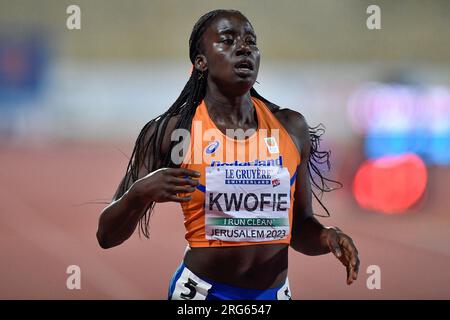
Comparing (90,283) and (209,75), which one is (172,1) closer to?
(90,283)

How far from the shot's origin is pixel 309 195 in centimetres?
225

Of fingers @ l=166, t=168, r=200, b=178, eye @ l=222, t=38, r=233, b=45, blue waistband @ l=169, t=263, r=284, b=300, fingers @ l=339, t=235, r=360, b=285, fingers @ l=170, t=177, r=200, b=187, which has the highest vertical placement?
eye @ l=222, t=38, r=233, b=45

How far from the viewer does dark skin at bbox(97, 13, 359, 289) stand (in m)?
1.96

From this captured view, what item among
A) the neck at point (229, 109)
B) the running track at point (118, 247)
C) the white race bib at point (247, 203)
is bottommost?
the running track at point (118, 247)

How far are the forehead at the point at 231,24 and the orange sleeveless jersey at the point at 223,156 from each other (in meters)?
0.27

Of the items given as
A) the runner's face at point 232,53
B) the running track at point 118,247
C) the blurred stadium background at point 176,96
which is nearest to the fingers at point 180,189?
the runner's face at point 232,53

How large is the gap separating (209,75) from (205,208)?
47cm

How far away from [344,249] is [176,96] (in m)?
3.35

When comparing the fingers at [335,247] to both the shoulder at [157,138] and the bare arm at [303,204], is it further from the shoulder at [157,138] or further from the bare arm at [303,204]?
the shoulder at [157,138]

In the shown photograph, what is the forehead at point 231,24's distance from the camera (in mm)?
2133

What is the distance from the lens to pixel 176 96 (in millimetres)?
5152

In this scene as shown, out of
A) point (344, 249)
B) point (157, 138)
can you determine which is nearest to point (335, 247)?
point (344, 249)

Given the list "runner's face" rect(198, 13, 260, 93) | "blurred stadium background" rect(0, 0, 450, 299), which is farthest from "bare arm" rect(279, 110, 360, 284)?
"blurred stadium background" rect(0, 0, 450, 299)

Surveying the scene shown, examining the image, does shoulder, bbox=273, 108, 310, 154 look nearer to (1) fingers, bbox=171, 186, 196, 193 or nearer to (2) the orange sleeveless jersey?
(2) the orange sleeveless jersey
